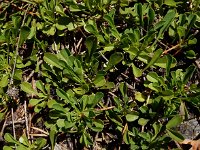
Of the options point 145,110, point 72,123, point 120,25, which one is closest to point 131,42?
point 120,25

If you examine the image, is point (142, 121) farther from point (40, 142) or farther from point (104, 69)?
point (40, 142)

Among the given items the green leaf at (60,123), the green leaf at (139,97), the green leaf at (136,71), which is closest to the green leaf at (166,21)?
the green leaf at (136,71)

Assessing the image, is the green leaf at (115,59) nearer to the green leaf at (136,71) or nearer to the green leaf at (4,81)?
the green leaf at (136,71)

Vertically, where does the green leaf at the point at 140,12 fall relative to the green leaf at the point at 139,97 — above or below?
above

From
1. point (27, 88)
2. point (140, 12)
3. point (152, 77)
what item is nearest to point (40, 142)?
point (27, 88)

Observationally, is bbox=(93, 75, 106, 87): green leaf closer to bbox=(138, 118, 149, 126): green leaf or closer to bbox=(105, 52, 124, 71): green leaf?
bbox=(105, 52, 124, 71): green leaf
